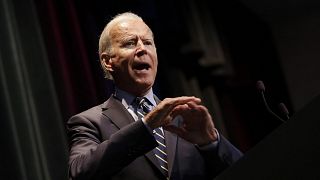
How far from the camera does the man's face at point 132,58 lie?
1332 mm

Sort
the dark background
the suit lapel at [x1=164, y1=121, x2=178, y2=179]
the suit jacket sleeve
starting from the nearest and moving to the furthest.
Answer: the suit jacket sleeve
the suit lapel at [x1=164, y1=121, x2=178, y2=179]
the dark background

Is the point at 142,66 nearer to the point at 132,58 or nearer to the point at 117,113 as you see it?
the point at 132,58

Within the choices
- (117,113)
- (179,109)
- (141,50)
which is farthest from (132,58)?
(179,109)

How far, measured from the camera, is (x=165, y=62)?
117 inches

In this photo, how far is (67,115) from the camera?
198 cm

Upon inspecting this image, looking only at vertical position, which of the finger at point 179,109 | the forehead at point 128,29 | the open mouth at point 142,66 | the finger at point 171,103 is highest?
the forehead at point 128,29

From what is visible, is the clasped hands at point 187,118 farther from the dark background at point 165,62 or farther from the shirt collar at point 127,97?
the dark background at point 165,62

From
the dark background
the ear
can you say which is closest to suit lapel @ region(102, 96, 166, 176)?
the ear

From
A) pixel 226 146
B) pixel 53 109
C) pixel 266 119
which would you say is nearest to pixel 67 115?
pixel 53 109

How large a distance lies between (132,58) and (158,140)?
0.66 ft

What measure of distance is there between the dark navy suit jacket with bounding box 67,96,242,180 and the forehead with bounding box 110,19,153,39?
16 cm

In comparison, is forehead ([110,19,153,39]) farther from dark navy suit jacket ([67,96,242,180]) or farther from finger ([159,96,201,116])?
finger ([159,96,201,116])

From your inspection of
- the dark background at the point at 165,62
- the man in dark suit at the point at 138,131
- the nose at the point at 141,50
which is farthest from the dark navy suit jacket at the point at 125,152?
the dark background at the point at 165,62

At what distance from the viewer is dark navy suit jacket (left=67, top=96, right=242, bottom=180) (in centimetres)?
111
